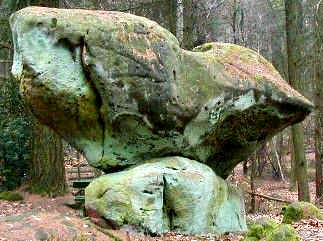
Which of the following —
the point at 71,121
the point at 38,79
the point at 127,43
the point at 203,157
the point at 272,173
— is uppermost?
the point at 127,43

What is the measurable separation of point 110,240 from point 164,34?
3.40 m

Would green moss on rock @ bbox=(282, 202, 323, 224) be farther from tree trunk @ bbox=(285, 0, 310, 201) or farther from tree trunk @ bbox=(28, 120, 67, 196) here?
tree trunk @ bbox=(28, 120, 67, 196)

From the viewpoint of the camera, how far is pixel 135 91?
866 cm

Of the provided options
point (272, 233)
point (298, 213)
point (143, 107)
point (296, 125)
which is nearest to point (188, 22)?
point (296, 125)

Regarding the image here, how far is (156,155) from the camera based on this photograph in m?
9.34

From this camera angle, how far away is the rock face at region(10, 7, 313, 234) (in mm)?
8461

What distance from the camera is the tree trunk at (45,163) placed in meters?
14.7

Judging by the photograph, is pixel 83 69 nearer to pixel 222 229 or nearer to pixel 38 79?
pixel 38 79

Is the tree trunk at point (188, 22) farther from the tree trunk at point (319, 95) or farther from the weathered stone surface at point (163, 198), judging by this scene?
the weathered stone surface at point (163, 198)

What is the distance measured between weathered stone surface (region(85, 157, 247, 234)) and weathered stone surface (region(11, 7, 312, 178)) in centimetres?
45

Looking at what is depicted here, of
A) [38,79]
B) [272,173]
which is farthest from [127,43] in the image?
[272,173]

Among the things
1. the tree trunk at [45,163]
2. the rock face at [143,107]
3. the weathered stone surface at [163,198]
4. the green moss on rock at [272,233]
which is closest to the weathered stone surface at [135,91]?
the rock face at [143,107]

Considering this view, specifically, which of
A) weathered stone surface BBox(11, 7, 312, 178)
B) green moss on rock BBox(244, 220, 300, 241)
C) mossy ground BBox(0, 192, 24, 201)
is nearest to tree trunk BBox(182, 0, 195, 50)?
mossy ground BBox(0, 192, 24, 201)

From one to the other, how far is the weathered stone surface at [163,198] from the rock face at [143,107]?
0.05 feet
